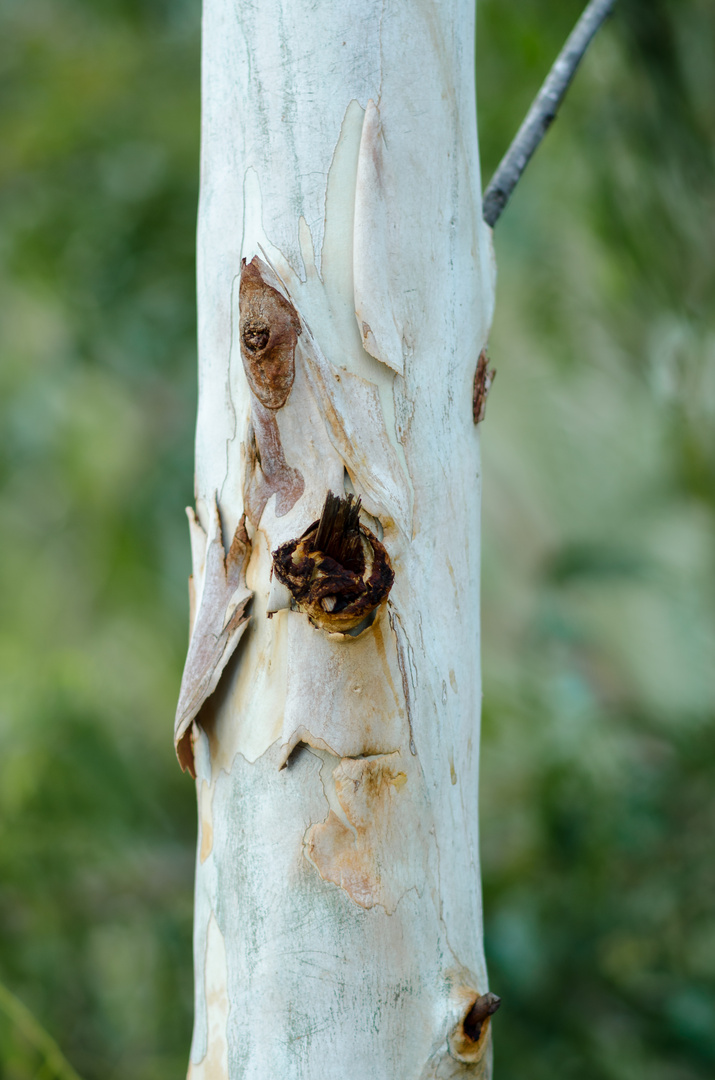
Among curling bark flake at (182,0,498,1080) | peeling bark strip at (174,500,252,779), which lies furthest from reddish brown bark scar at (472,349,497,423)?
peeling bark strip at (174,500,252,779)

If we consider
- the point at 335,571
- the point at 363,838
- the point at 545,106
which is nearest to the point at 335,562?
the point at 335,571

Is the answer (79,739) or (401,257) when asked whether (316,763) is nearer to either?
(401,257)

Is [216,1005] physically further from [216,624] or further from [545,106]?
[545,106]

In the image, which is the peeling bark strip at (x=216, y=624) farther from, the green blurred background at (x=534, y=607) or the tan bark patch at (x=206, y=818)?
the green blurred background at (x=534, y=607)

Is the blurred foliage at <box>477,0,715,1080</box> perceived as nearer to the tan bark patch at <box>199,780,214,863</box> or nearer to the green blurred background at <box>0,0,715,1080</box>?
the green blurred background at <box>0,0,715,1080</box>

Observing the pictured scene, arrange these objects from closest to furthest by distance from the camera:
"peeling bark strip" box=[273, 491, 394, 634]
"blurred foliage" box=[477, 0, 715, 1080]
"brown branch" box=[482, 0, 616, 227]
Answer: "peeling bark strip" box=[273, 491, 394, 634]
"brown branch" box=[482, 0, 616, 227]
"blurred foliage" box=[477, 0, 715, 1080]

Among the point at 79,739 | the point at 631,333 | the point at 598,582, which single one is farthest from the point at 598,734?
the point at 79,739
